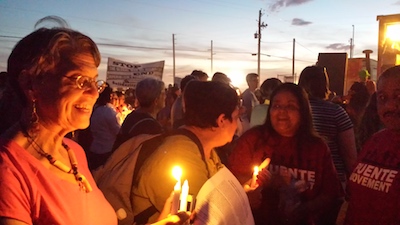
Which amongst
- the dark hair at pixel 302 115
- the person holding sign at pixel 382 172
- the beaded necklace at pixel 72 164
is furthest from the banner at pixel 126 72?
the beaded necklace at pixel 72 164

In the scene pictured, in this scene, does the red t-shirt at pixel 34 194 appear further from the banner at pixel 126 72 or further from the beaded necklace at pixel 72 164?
the banner at pixel 126 72

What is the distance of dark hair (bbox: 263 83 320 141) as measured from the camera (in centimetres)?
337

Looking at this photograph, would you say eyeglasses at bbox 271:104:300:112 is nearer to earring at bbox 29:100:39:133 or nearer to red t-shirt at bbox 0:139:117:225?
red t-shirt at bbox 0:139:117:225

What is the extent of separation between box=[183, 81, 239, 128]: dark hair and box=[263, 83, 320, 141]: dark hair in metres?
1.02

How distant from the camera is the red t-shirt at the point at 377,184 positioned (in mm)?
2322

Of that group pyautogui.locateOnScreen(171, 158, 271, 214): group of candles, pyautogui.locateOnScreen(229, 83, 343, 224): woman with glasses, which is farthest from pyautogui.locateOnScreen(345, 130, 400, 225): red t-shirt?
pyautogui.locateOnScreen(171, 158, 271, 214): group of candles

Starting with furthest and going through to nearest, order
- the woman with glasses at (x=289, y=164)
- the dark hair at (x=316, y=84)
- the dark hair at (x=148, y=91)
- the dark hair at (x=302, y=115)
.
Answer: the dark hair at (x=148, y=91), the dark hair at (x=316, y=84), the dark hair at (x=302, y=115), the woman with glasses at (x=289, y=164)

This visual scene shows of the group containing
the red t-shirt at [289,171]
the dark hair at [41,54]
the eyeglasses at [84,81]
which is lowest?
the red t-shirt at [289,171]

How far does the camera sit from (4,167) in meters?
1.48

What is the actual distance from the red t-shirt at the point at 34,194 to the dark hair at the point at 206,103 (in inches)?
35.5

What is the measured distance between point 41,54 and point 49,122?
28 centimetres

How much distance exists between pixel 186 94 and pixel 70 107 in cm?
96

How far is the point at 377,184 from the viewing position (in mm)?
2400

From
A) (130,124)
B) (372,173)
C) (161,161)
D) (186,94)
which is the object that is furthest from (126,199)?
(130,124)
